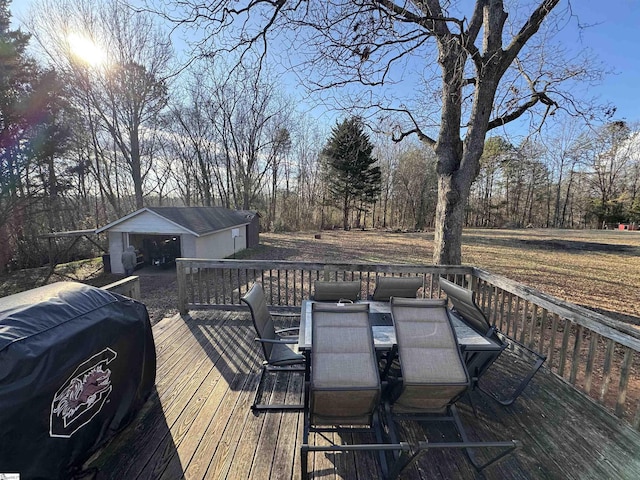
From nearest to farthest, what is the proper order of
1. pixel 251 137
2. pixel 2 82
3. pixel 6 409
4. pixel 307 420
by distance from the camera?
pixel 6 409 < pixel 307 420 < pixel 2 82 < pixel 251 137

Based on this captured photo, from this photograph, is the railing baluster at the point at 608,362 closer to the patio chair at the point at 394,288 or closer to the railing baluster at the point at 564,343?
the railing baluster at the point at 564,343

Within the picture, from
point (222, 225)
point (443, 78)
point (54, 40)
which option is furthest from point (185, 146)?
point (443, 78)

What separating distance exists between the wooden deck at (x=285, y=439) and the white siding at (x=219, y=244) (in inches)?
349

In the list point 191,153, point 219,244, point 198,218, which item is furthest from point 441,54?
point 191,153

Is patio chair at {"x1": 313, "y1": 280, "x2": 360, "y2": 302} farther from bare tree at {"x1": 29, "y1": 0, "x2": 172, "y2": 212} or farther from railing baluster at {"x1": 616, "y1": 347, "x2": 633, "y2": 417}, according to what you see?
bare tree at {"x1": 29, "y1": 0, "x2": 172, "y2": 212}

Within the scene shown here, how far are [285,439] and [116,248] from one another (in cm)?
1224

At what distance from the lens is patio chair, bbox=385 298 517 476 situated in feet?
6.31

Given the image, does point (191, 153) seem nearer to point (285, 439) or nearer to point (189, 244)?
point (189, 244)

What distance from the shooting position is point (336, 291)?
11.0 ft

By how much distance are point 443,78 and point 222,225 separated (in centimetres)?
1065

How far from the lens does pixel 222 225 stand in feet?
42.8

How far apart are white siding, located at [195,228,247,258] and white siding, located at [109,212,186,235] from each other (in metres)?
1.03

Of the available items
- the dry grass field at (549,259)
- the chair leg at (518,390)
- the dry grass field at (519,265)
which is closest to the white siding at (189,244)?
the dry grass field at (519,265)

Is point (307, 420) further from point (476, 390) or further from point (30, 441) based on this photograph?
point (476, 390)
